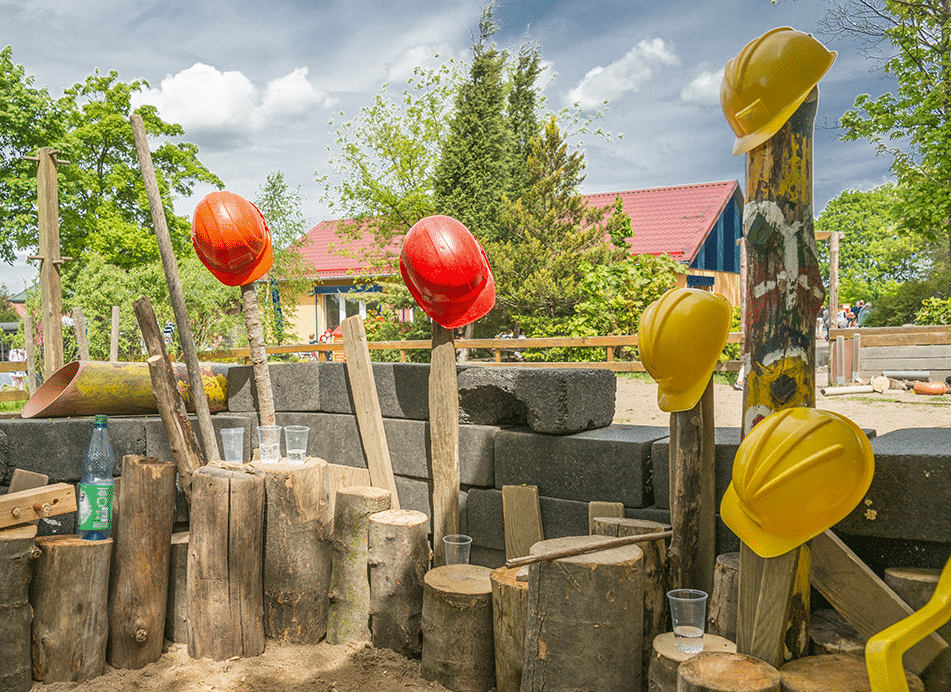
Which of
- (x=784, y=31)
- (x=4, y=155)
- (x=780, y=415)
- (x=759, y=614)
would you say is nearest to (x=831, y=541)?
(x=759, y=614)

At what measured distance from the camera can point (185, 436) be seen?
3488 millimetres

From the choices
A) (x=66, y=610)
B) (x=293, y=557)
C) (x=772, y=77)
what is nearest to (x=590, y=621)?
(x=293, y=557)

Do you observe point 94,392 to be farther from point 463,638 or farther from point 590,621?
point 590,621

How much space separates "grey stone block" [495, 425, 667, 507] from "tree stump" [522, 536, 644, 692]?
556 mm

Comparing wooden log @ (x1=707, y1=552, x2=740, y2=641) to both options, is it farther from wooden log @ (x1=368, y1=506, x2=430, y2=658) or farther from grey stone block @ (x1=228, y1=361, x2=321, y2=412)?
grey stone block @ (x1=228, y1=361, x2=321, y2=412)

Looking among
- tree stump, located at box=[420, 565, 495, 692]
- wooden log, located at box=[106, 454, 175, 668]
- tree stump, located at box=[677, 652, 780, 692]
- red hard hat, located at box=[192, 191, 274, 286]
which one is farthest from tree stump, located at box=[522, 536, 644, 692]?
red hard hat, located at box=[192, 191, 274, 286]

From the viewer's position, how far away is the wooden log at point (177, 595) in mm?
3324

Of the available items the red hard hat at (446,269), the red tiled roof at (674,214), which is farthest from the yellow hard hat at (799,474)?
the red tiled roof at (674,214)

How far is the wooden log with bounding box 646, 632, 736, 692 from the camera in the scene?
202cm

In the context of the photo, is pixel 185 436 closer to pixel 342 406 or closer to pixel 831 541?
pixel 342 406

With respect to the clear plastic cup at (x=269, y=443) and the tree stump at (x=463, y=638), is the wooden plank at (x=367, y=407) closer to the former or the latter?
the clear plastic cup at (x=269, y=443)

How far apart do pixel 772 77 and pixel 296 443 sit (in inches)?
107

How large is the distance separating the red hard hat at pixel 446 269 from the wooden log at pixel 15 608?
204 centimetres

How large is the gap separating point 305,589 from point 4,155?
19.6m
